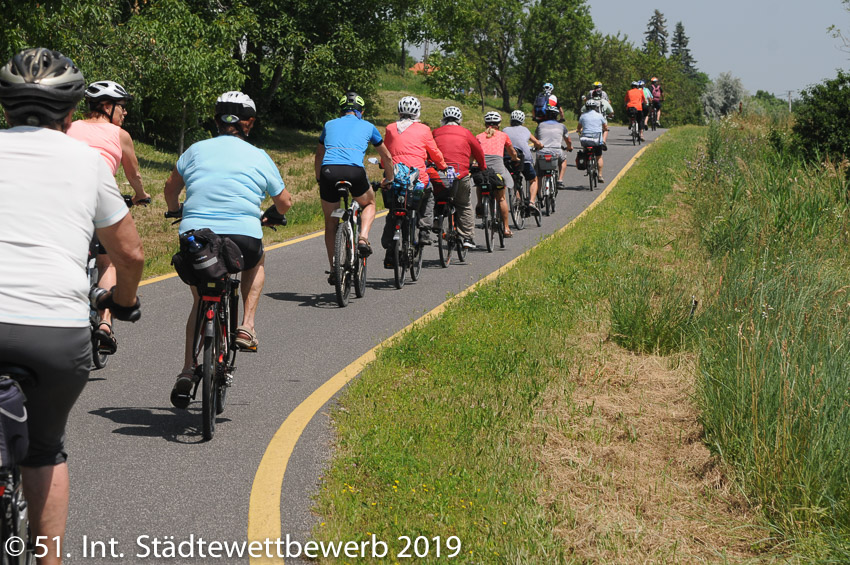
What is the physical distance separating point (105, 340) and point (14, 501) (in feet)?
13.0

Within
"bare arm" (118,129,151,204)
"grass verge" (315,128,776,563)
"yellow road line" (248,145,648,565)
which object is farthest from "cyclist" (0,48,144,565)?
"bare arm" (118,129,151,204)

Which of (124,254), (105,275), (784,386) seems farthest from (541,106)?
(124,254)

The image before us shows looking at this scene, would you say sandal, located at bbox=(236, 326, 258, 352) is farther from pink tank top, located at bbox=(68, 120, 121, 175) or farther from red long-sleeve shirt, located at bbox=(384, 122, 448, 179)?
red long-sleeve shirt, located at bbox=(384, 122, 448, 179)

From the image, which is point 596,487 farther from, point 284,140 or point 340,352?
point 284,140

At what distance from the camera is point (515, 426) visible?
254 inches

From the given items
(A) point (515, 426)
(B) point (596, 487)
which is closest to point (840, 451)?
(B) point (596, 487)

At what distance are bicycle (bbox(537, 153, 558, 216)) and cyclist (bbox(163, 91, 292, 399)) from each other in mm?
12660

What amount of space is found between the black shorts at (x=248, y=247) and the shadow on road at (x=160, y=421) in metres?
1.11

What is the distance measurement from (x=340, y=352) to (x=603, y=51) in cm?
9138

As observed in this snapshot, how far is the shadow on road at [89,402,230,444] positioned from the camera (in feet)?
21.1

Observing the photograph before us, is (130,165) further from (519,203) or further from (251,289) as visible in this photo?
(519,203)

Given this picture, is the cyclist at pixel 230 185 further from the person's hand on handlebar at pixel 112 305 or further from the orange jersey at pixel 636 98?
the orange jersey at pixel 636 98

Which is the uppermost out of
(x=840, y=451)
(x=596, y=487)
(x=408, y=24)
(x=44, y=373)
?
(x=408, y=24)

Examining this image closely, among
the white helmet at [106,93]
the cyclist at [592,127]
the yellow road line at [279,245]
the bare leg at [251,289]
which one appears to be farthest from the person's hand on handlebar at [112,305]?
the cyclist at [592,127]
